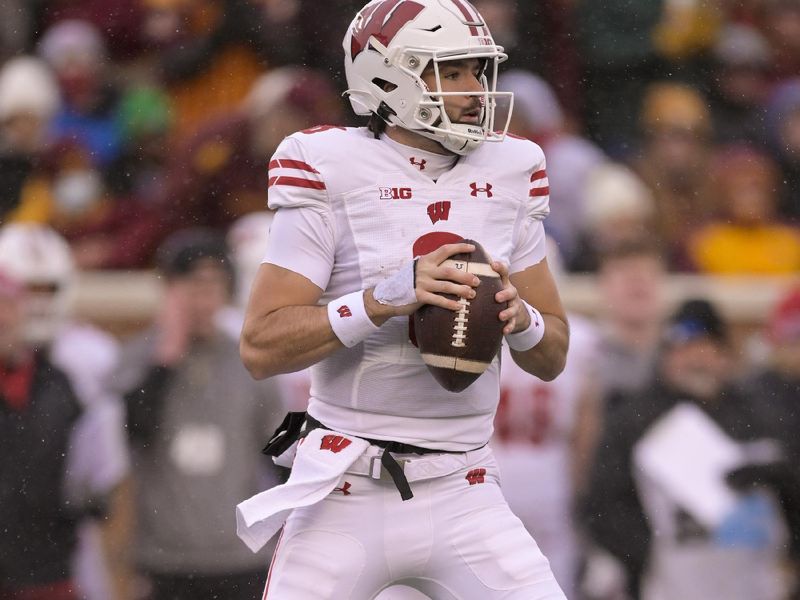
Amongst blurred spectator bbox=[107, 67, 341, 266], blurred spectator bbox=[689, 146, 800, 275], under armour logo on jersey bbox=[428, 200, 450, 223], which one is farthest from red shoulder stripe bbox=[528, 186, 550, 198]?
blurred spectator bbox=[689, 146, 800, 275]

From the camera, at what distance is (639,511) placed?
5.99m

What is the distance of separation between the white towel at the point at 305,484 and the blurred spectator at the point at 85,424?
246cm

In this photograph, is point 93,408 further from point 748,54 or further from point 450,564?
point 748,54

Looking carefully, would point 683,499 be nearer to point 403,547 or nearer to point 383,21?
point 403,547

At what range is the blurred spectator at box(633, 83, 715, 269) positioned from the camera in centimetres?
754

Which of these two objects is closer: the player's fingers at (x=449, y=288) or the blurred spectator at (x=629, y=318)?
the player's fingers at (x=449, y=288)

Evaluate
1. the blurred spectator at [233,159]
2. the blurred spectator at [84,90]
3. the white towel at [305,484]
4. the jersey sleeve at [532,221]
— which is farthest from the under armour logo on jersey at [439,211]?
the blurred spectator at [84,90]

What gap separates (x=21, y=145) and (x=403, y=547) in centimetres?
501

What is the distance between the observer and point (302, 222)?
11.8 ft

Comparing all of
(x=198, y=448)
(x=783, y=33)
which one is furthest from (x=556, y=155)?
(x=198, y=448)

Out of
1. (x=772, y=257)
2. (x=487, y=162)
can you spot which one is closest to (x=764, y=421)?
(x=772, y=257)

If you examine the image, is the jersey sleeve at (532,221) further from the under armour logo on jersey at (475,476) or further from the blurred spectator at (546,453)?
the blurred spectator at (546,453)

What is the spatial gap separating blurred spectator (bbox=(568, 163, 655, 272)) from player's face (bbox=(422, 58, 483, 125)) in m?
3.35

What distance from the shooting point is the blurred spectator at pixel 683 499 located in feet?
19.5
